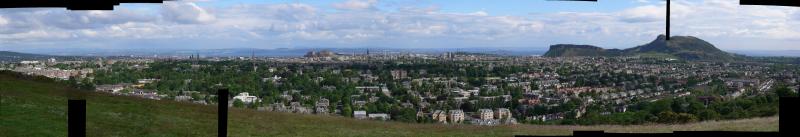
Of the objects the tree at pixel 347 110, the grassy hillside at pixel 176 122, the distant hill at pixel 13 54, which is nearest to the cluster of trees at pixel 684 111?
the grassy hillside at pixel 176 122

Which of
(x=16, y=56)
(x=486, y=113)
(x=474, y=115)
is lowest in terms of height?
(x=474, y=115)

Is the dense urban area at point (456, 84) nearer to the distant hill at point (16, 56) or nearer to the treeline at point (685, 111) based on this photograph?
the treeline at point (685, 111)

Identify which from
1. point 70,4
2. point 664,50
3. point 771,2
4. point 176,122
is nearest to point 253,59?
point 176,122

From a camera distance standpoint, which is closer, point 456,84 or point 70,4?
point 70,4

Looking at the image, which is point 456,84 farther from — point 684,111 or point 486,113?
point 684,111

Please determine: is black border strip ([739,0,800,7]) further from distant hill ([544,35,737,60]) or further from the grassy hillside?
distant hill ([544,35,737,60])
